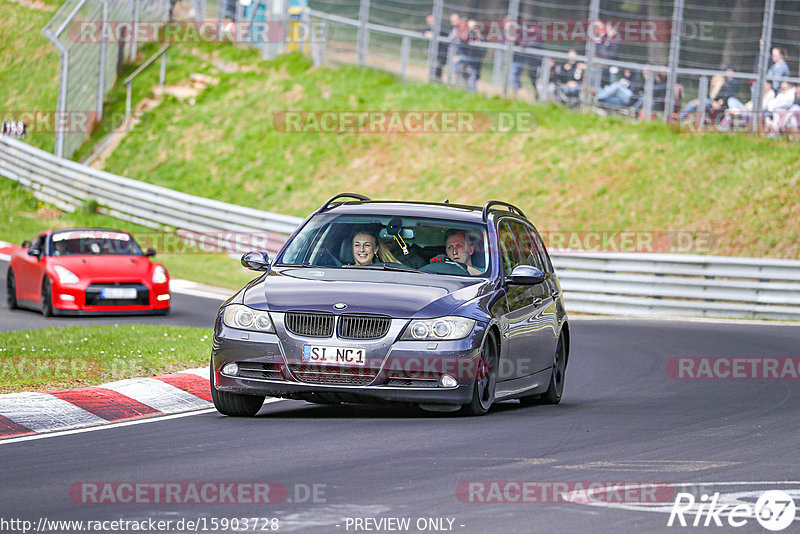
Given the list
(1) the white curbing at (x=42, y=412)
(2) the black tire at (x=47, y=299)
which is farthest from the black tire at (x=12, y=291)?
(1) the white curbing at (x=42, y=412)

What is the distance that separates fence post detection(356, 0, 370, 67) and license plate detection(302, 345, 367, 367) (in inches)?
1091

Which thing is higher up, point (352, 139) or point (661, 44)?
point (661, 44)

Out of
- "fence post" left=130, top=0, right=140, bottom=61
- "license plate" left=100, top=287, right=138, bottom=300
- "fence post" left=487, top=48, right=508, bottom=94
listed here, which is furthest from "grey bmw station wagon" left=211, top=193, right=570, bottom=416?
"fence post" left=130, top=0, right=140, bottom=61

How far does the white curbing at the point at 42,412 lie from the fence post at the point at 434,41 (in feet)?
81.5

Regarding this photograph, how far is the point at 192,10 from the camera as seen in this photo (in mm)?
Result: 42906

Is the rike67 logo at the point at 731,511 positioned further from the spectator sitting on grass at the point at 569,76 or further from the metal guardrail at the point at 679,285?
the spectator sitting on grass at the point at 569,76

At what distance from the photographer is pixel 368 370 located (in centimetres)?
951

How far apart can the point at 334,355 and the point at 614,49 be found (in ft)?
72.5

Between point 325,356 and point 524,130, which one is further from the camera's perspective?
point 524,130

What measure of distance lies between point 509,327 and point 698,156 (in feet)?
70.6

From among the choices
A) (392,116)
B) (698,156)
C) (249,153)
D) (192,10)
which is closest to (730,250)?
(698,156)

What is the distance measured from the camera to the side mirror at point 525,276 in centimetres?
1061

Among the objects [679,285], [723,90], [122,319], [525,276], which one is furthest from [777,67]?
[525,276]

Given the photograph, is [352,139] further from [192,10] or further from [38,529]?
[38,529]
